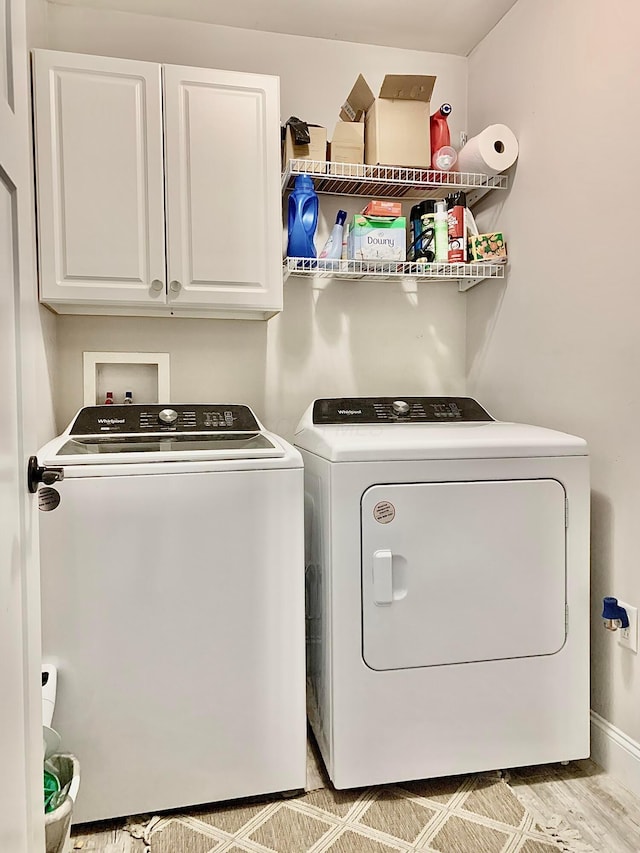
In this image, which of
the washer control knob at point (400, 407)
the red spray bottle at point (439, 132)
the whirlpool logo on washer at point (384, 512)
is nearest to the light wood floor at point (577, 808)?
the whirlpool logo on washer at point (384, 512)

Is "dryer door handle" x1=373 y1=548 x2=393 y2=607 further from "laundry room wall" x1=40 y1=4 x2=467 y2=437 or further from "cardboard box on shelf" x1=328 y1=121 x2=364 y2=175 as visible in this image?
"cardboard box on shelf" x1=328 y1=121 x2=364 y2=175

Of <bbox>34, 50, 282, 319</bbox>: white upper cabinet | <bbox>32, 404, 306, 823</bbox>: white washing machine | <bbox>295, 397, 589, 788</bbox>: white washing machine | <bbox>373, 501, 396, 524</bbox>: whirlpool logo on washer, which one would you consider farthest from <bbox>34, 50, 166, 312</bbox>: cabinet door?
<bbox>373, 501, 396, 524</bbox>: whirlpool logo on washer

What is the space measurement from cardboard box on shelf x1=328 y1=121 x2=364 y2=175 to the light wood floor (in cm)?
209

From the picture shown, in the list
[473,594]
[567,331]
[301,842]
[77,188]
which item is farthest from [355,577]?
[77,188]

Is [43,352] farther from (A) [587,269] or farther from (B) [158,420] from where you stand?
(A) [587,269]

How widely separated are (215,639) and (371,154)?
1.76m

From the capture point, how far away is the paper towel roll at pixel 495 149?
7.39 ft

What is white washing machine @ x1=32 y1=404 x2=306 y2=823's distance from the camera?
63.0 inches

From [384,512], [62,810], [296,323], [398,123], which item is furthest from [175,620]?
[398,123]

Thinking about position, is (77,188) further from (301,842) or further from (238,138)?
(301,842)

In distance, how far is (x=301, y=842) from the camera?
160 centimetres

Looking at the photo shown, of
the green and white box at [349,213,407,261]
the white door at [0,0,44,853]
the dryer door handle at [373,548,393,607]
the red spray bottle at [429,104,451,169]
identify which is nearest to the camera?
the white door at [0,0,44,853]

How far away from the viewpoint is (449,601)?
1767mm

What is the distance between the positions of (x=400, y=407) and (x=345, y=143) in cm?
99
